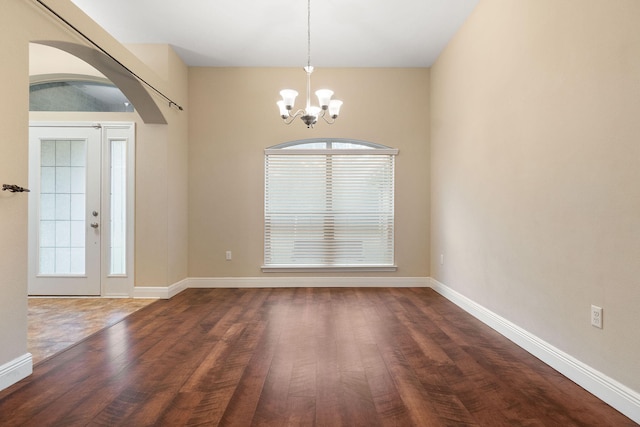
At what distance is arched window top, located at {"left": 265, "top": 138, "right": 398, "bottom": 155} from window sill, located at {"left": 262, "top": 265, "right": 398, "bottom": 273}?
171 cm

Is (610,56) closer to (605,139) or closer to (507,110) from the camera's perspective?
(605,139)

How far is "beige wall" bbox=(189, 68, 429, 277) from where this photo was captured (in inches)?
209

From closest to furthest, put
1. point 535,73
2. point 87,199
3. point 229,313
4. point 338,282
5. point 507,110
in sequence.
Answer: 1. point 535,73
2. point 507,110
3. point 229,313
4. point 87,199
5. point 338,282

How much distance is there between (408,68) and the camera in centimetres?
537

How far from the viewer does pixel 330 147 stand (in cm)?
544

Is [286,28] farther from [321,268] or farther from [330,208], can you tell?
[321,268]

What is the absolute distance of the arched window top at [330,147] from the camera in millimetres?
5344

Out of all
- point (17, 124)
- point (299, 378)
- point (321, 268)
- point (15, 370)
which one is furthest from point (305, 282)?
point (17, 124)

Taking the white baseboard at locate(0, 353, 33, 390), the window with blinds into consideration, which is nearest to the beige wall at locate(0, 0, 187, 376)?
the white baseboard at locate(0, 353, 33, 390)

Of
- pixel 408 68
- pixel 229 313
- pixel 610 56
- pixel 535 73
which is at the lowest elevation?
pixel 229 313

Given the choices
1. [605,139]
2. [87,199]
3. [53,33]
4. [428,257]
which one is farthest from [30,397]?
[428,257]

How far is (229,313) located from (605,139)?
355 cm

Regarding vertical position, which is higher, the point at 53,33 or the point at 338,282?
the point at 53,33

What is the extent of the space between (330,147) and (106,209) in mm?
3184
